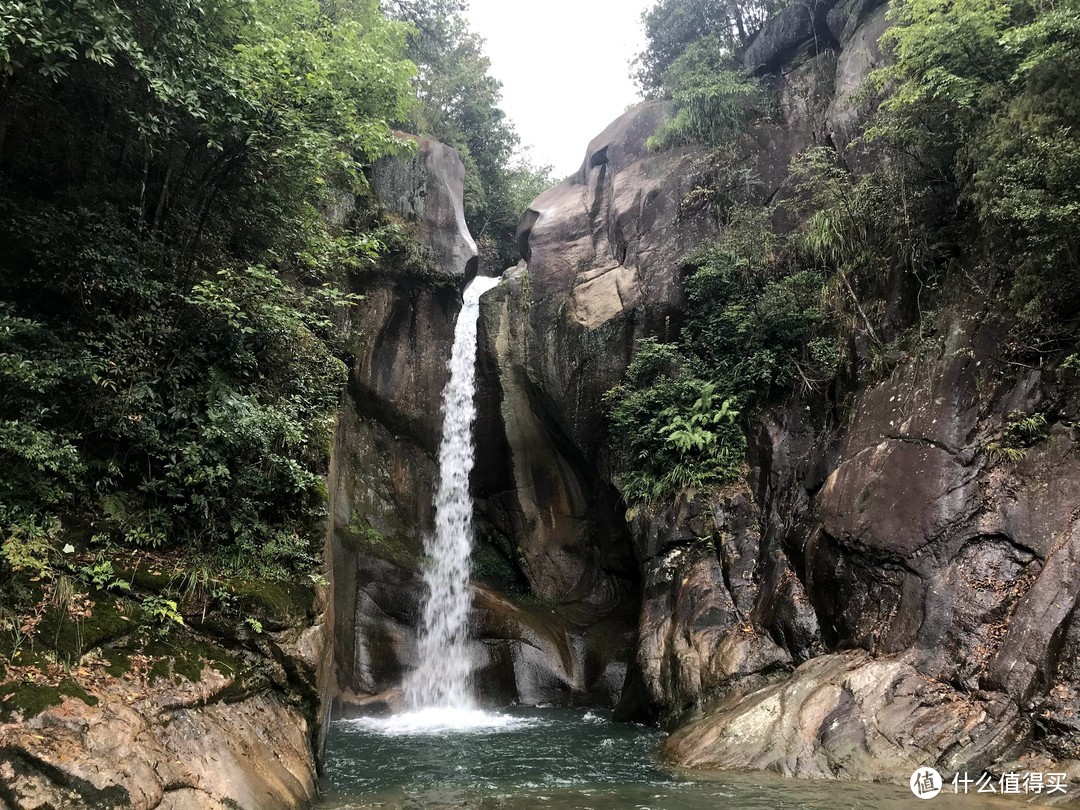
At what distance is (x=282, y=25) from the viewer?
9.90 metres

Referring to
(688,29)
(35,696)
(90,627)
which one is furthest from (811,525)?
(688,29)

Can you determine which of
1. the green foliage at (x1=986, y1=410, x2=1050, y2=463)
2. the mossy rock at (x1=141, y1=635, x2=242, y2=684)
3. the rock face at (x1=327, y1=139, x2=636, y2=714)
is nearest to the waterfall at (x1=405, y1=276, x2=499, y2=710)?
the rock face at (x1=327, y1=139, x2=636, y2=714)

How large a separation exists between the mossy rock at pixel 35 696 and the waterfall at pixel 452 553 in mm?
9571

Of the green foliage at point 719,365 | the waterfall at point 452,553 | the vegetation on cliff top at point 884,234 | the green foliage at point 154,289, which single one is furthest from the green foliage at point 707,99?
the green foliage at point 154,289

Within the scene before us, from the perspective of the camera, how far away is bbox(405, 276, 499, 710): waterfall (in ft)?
45.2

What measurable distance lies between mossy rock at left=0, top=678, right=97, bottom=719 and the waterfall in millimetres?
9571

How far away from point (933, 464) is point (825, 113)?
35.8 ft

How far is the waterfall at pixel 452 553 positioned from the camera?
13.8 m

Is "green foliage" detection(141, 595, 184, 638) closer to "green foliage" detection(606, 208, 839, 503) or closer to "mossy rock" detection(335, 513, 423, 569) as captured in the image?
"mossy rock" detection(335, 513, 423, 569)

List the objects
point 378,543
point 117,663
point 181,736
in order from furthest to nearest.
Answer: point 378,543 → point 117,663 → point 181,736

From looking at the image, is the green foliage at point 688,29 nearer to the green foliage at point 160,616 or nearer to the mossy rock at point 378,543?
the mossy rock at point 378,543

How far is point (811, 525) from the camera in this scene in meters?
9.94

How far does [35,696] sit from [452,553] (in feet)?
39.7

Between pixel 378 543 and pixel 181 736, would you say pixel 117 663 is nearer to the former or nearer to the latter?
pixel 181 736
